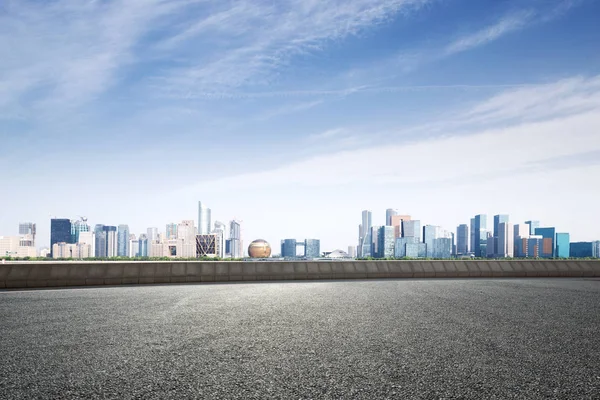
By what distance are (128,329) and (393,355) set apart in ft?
13.0

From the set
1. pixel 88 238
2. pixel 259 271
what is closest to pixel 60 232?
pixel 88 238

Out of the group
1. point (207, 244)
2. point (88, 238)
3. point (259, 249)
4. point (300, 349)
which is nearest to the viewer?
point (300, 349)

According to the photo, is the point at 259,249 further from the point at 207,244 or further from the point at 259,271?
the point at 259,271

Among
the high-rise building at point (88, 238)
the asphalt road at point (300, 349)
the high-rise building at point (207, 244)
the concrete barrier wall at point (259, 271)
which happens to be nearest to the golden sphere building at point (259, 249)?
the high-rise building at point (88, 238)

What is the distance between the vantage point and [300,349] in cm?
596

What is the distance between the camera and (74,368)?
512 centimetres

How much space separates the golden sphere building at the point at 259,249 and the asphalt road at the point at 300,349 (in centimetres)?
10480

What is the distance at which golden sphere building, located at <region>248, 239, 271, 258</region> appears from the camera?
11519 cm

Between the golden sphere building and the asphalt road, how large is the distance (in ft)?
344

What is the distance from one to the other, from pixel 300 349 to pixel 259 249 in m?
111

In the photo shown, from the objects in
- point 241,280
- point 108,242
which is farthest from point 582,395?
point 108,242

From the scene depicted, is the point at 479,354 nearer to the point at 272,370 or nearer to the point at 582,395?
the point at 582,395

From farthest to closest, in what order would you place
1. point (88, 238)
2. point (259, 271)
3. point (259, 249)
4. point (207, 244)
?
point (207, 244) → point (88, 238) → point (259, 249) → point (259, 271)

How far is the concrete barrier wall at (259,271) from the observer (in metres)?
16.2
